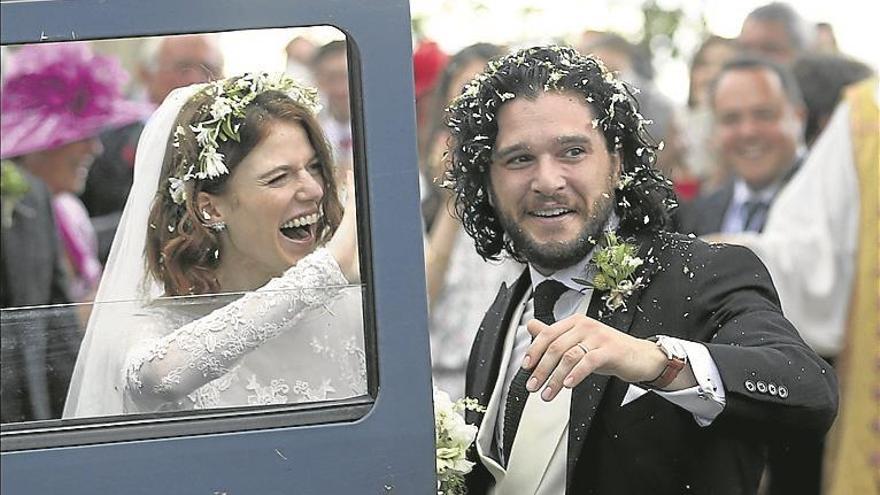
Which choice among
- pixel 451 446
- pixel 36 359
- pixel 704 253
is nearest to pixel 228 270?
pixel 36 359

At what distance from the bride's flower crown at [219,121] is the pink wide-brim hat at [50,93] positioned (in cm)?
23

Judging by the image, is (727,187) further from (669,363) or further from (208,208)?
(208,208)

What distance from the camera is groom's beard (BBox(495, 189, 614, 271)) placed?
3.07 metres

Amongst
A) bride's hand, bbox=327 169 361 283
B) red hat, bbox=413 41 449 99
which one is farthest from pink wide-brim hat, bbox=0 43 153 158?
red hat, bbox=413 41 449 99

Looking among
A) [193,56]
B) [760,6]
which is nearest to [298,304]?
[193,56]

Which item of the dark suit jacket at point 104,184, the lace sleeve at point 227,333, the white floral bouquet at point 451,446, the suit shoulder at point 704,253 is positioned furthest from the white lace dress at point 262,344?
the dark suit jacket at point 104,184

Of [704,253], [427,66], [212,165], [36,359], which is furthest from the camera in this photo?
[427,66]

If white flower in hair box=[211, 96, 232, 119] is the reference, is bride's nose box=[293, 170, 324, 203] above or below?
below

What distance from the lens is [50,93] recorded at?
3.52m

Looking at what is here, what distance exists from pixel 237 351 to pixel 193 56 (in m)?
0.51

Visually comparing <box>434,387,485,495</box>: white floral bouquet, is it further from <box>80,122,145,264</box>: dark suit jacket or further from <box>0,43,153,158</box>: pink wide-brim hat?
<box>80,122,145,264</box>: dark suit jacket

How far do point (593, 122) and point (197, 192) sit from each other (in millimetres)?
809

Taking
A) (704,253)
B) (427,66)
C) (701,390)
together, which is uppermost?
(427,66)

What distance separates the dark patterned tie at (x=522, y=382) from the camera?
3.07m
